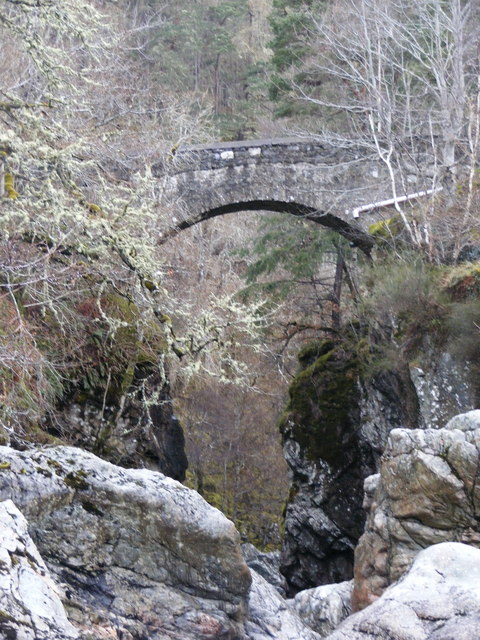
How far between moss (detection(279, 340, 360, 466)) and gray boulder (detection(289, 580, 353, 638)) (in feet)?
16.9

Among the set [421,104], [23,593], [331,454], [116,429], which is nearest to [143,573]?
[23,593]

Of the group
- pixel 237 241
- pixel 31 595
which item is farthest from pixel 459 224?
pixel 237 241

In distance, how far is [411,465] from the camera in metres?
6.36

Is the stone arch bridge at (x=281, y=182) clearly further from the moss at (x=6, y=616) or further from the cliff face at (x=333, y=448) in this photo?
the moss at (x=6, y=616)

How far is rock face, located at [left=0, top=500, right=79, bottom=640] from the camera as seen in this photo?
2575 mm

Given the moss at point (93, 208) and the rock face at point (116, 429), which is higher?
the moss at point (93, 208)

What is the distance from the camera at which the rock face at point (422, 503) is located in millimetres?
6129

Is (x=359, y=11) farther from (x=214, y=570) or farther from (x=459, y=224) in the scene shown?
(x=214, y=570)

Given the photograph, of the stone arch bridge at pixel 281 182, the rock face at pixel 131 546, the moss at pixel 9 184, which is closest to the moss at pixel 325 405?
the stone arch bridge at pixel 281 182

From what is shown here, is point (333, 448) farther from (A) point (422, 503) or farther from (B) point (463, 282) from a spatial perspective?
(A) point (422, 503)

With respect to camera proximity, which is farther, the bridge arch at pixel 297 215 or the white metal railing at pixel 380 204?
the bridge arch at pixel 297 215

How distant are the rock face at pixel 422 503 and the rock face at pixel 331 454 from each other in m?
3.87

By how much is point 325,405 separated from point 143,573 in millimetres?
8468

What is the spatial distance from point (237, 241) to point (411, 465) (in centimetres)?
1779
